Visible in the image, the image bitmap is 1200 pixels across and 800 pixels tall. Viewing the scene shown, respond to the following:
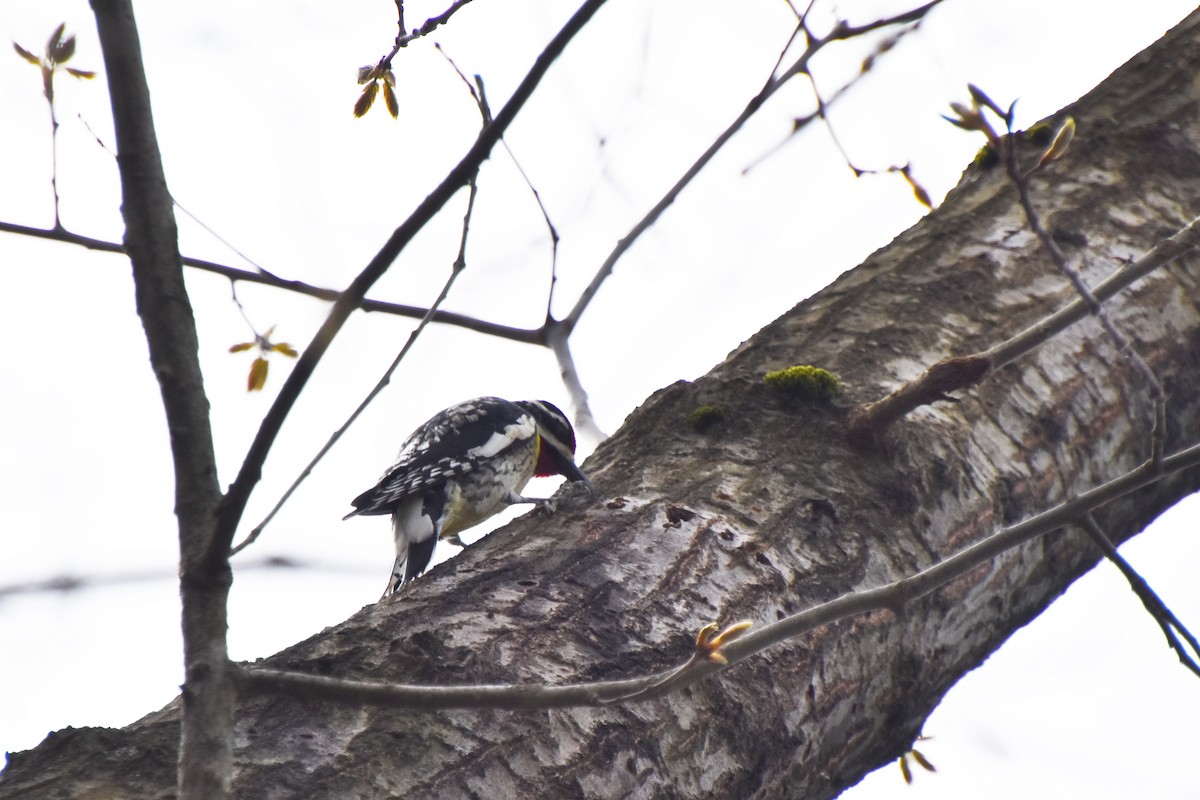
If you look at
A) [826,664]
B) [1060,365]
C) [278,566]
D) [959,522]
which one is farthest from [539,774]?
[1060,365]

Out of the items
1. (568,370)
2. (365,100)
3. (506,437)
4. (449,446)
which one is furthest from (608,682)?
(506,437)

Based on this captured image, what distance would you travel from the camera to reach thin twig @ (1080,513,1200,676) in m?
2.07

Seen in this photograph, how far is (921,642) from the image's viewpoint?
2480 mm

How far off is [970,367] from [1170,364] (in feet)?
3.27

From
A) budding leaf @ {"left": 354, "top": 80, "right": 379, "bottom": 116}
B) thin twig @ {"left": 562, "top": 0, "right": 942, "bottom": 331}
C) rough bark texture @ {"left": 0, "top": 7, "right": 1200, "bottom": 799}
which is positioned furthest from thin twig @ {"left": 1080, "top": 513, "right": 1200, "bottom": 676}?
budding leaf @ {"left": 354, "top": 80, "right": 379, "bottom": 116}

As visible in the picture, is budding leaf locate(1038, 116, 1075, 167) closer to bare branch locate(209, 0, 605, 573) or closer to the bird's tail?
bare branch locate(209, 0, 605, 573)

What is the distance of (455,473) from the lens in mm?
5266

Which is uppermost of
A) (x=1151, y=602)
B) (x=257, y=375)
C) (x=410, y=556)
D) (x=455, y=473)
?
(x=455, y=473)

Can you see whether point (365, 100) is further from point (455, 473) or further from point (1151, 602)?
point (455, 473)

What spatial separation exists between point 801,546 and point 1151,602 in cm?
64

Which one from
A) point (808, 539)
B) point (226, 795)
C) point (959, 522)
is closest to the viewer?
point (226, 795)

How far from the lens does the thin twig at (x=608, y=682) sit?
139cm

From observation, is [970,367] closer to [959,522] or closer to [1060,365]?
[959,522]

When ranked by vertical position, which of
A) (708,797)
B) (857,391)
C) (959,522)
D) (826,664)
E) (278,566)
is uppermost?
(857,391)
